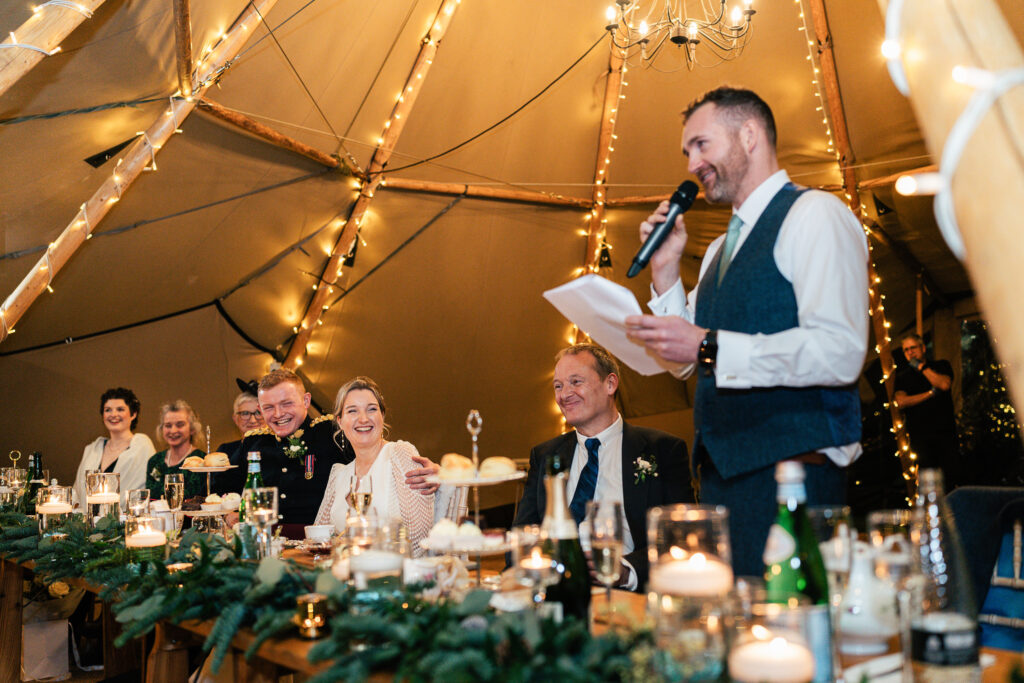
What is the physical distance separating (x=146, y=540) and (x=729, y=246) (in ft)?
4.85

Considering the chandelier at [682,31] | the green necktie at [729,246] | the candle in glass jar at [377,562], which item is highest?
the chandelier at [682,31]

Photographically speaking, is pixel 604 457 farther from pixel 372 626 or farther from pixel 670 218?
pixel 372 626

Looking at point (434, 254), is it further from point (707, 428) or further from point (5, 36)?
point (707, 428)

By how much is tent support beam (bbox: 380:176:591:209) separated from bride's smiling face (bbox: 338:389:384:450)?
10.1 ft

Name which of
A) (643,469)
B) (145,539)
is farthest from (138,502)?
(643,469)

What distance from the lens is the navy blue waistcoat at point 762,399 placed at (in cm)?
156

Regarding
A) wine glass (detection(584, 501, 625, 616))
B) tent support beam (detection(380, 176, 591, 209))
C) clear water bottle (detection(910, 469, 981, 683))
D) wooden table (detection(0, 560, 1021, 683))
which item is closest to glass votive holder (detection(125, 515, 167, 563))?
wooden table (detection(0, 560, 1021, 683))

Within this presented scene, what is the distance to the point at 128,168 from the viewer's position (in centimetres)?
420

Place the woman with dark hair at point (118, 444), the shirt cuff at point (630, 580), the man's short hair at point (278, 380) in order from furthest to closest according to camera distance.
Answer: the woman with dark hair at point (118, 444)
the man's short hair at point (278, 380)
the shirt cuff at point (630, 580)

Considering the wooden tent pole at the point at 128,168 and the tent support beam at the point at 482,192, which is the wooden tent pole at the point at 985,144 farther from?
the tent support beam at the point at 482,192

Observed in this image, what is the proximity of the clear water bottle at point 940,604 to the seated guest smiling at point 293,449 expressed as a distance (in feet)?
8.72

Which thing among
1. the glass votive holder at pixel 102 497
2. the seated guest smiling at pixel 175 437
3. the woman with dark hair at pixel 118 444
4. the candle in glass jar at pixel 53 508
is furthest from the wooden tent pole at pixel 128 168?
the glass votive holder at pixel 102 497

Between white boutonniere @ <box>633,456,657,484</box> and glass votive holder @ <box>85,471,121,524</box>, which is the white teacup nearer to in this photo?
glass votive holder @ <box>85,471,121,524</box>

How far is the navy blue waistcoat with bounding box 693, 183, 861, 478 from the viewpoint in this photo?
1.56 m
